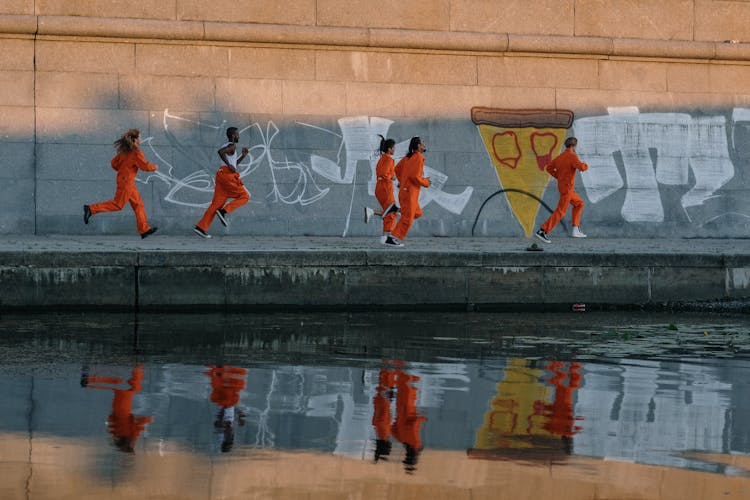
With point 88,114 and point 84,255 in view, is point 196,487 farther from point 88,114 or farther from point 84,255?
point 88,114

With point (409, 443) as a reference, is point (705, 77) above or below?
above

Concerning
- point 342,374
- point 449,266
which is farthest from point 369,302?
point 342,374

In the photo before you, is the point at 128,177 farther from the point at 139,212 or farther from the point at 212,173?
the point at 212,173

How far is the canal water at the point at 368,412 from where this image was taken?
5.83m

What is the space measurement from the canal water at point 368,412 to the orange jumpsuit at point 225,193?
267 inches

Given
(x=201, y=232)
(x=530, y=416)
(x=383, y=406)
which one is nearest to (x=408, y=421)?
(x=383, y=406)

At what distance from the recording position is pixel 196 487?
5648 millimetres

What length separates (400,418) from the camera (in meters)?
7.48

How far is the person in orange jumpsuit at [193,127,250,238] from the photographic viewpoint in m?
19.6

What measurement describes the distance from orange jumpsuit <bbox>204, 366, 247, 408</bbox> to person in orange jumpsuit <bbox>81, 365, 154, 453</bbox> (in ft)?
1.44

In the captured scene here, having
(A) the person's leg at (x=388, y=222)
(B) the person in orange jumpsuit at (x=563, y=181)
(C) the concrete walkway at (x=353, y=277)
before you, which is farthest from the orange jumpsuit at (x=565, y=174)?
(C) the concrete walkway at (x=353, y=277)

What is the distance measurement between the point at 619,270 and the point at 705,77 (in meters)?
8.43

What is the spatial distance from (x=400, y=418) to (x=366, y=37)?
585 inches

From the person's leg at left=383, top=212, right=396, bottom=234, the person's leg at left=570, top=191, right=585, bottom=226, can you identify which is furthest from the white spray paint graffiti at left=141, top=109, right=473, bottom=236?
the person's leg at left=383, top=212, right=396, bottom=234
